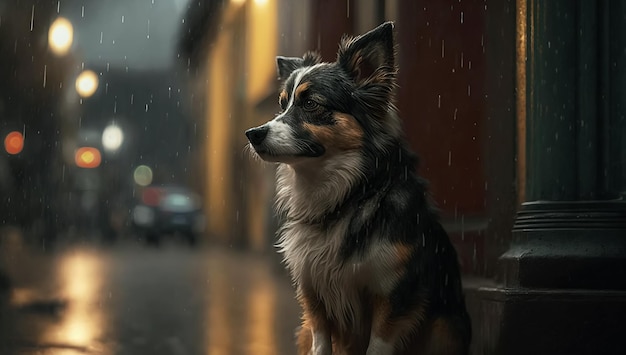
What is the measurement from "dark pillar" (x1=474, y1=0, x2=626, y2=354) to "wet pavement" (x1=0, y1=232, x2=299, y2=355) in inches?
61.8

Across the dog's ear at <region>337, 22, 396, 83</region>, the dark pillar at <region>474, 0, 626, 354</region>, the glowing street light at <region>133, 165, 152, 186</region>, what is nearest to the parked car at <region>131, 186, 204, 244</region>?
the dark pillar at <region>474, 0, 626, 354</region>

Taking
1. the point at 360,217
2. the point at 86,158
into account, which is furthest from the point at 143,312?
the point at 86,158

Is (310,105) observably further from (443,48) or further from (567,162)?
(443,48)

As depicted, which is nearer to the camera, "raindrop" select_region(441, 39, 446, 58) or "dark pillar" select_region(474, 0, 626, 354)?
"dark pillar" select_region(474, 0, 626, 354)

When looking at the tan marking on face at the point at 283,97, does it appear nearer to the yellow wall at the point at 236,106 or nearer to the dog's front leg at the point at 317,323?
the dog's front leg at the point at 317,323

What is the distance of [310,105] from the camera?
438cm

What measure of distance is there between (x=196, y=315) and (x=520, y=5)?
411cm

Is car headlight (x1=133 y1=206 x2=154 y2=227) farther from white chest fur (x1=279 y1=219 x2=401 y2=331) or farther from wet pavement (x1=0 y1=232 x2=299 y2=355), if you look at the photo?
white chest fur (x1=279 y1=219 x2=401 y2=331)

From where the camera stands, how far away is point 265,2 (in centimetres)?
2088

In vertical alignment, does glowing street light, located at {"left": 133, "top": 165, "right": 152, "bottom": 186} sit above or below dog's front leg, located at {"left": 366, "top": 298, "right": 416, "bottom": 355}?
above

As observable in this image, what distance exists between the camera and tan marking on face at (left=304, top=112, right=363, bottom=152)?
4336 millimetres

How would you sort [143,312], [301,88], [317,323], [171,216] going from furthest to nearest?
[171,216] → [143,312] → [317,323] → [301,88]

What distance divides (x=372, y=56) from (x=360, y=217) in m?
0.77

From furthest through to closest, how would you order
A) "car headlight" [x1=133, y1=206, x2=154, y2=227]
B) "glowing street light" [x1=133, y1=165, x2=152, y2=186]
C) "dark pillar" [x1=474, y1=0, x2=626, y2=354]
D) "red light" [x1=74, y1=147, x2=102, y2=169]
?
"glowing street light" [x1=133, y1=165, x2=152, y2=186] → "red light" [x1=74, y1=147, x2=102, y2=169] → "car headlight" [x1=133, y1=206, x2=154, y2=227] → "dark pillar" [x1=474, y1=0, x2=626, y2=354]
